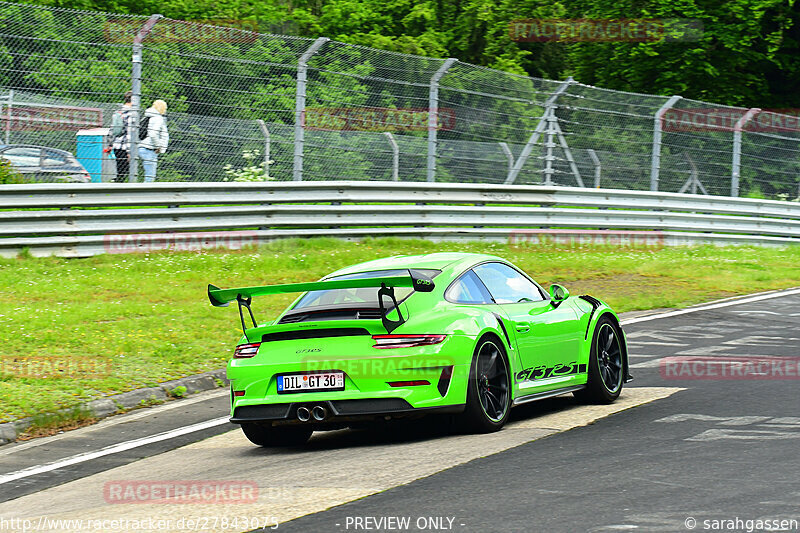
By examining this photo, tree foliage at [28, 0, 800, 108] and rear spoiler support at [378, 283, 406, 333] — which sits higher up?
tree foliage at [28, 0, 800, 108]

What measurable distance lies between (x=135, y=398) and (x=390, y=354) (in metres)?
3.09

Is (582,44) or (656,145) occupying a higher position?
(582,44)

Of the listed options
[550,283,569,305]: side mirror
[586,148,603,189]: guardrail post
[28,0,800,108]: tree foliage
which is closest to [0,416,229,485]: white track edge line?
[550,283,569,305]: side mirror

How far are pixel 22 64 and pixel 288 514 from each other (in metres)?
11.0

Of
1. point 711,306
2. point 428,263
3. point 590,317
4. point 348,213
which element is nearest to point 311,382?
point 428,263

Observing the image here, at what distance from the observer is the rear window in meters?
7.73

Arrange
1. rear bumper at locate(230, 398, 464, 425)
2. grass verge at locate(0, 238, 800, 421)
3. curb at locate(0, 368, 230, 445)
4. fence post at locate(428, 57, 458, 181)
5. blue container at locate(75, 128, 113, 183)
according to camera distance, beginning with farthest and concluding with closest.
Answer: fence post at locate(428, 57, 458, 181)
blue container at locate(75, 128, 113, 183)
grass verge at locate(0, 238, 800, 421)
curb at locate(0, 368, 230, 445)
rear bumper at locate(230, 398, 464, 425)

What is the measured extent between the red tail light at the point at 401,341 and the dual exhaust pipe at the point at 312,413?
0.54m

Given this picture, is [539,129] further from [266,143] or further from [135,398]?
[135,398]

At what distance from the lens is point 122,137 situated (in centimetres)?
1586

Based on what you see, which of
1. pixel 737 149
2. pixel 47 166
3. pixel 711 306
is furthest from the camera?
pixel 737 149

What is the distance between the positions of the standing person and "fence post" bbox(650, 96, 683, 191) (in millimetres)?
11504

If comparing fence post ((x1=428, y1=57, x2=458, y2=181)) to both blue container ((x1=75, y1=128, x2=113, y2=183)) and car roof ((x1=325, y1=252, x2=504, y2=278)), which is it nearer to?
blue container ((x1=75, y1=128, x2=113, y2=183))

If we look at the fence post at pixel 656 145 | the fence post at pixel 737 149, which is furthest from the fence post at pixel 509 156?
the fence post at pixel 737 149
